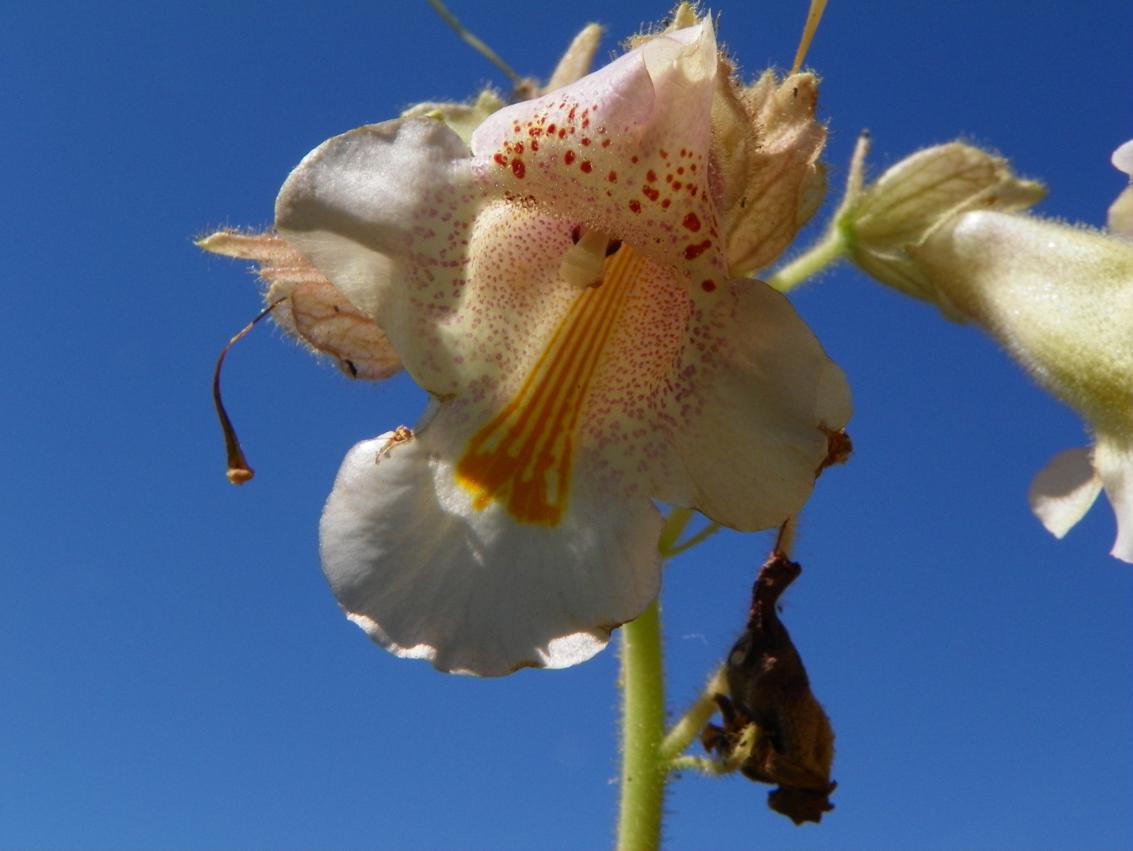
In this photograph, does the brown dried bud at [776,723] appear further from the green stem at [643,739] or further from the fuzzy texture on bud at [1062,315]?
the fuzzy texture on bud at [1062,315]

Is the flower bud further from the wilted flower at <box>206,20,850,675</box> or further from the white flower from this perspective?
the wilted flower at <box>206,20,850,675</box>

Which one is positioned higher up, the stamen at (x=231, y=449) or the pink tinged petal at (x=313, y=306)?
the pink tinged petal at (x=313, y=306)

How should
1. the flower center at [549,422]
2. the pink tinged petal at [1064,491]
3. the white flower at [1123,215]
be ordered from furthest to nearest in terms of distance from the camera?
the white flower at [1123,215] < the pink tinged petal at [1064,491] < the flower center at [549,422]

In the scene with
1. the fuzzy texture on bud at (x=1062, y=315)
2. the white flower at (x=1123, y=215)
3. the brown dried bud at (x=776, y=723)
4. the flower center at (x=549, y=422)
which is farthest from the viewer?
the brown dried bud at (x=776, y=723)

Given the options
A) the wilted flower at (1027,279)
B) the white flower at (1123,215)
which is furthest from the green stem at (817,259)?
the white flower at (1123,215)

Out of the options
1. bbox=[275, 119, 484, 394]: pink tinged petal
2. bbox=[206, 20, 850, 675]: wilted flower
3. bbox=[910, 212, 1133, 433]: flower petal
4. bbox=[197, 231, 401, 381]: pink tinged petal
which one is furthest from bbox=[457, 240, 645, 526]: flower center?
bbox=[910, 212, 1133, 433]: flower petal

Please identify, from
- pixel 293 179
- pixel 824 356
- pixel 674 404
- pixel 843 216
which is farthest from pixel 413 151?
pixel 843 216
